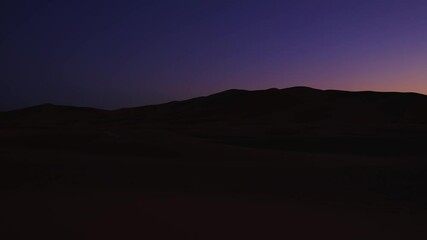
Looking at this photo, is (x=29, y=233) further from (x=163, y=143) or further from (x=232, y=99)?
(x=232, y=99)

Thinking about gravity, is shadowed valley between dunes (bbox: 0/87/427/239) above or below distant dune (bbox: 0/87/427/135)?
below

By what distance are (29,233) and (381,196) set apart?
6.50 metres

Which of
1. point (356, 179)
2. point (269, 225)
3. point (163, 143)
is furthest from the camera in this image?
point (163, 143)

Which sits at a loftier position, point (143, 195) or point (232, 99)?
point (232, 99)

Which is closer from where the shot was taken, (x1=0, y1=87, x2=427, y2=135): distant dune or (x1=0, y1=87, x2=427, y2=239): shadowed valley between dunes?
(x1=0, y1=87, x2=427, y2=239): shadowed valley between dunes

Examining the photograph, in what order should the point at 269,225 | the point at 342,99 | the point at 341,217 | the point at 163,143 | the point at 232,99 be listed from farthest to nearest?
the point at 232,99, the point at 342,99, the point at 163,143, the point at 341,217, the point at 269,225

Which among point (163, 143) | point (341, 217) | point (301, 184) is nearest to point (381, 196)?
point (301, 184)

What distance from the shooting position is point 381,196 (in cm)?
968

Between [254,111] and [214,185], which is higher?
[254,111]

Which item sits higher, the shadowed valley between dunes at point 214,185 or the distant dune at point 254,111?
the distant dune at point 254,111

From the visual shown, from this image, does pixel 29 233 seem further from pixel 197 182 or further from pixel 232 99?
pixel 232 99

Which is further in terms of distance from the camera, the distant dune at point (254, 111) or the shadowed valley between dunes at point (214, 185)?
the distant dune at point (254, 111)

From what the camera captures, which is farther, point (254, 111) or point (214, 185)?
point (254, 111)

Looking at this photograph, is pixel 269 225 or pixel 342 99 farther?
pixel 342 99
